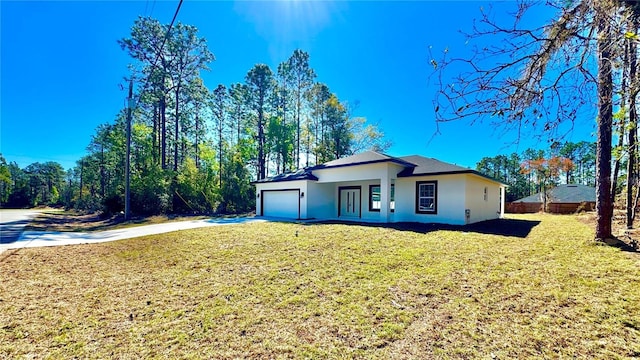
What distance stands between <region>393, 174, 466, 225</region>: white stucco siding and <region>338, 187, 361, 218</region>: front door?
284cm

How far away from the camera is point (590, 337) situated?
9.87 ft

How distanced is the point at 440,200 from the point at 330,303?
9718 mm

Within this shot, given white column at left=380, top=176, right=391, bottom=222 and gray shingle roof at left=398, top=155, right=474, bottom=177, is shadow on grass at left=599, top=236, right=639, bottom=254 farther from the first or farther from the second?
white column at left=380, top=176, right=391, bottom=222

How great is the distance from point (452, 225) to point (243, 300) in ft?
32.3

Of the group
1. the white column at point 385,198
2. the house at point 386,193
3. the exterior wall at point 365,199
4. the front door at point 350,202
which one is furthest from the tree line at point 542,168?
the white column at point 385,198

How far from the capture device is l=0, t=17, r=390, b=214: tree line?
21531 mm

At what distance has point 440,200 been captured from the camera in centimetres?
1216

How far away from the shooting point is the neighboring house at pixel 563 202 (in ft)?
73.2

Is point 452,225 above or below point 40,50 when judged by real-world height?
below

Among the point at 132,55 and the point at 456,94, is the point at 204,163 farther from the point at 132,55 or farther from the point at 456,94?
the point at 456,94

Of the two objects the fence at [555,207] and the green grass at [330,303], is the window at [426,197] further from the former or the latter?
the fence at [555,207]

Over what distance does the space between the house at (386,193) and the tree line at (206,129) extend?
775 centimetres

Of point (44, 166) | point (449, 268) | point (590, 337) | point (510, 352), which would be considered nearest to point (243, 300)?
point (510, 352)

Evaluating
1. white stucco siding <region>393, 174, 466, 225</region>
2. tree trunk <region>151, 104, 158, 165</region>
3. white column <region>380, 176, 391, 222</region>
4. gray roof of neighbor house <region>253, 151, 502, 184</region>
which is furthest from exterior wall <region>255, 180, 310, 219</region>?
tree trunk <region>151, 104, 158, 165</region>
